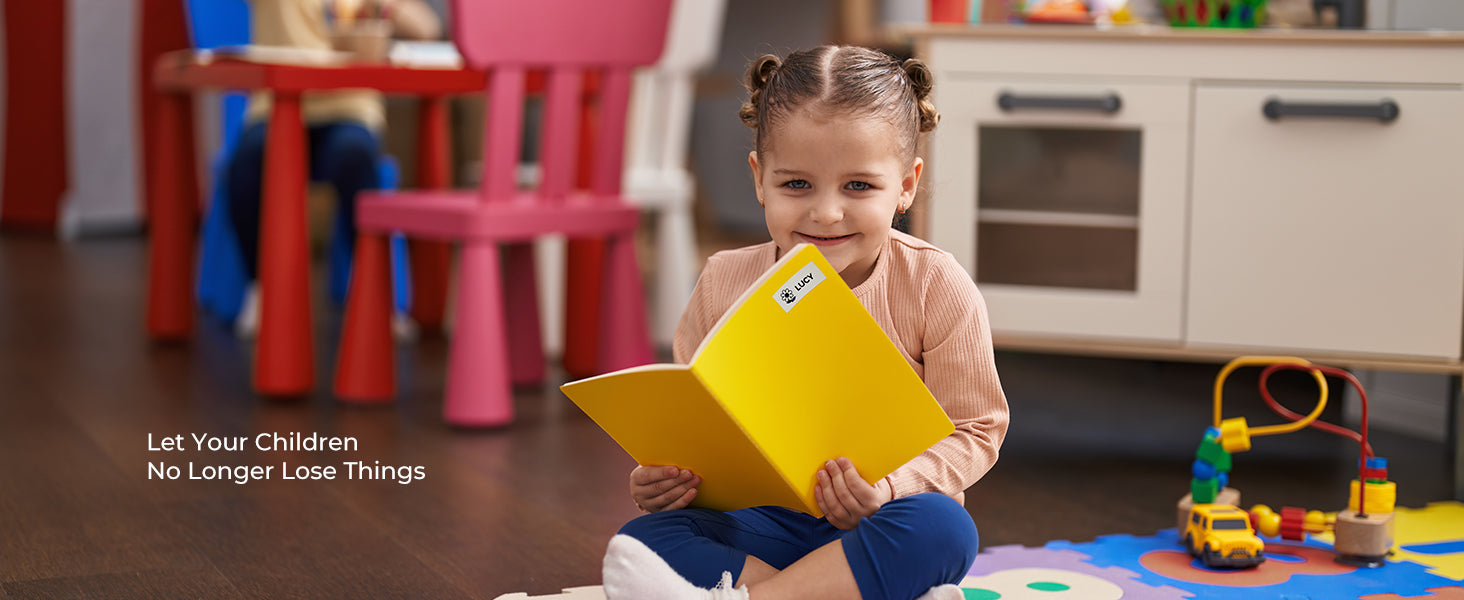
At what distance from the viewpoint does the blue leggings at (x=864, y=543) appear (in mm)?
1112

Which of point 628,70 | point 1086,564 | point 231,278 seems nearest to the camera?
point 1086,564

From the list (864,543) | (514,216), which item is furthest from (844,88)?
(514,216)

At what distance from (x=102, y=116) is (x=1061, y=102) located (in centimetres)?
418

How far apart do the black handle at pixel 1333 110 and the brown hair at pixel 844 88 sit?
785mm

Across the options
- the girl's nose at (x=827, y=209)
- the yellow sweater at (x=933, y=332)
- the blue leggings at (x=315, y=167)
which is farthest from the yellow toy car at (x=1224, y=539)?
the blue leggings at (x=315, y=167)

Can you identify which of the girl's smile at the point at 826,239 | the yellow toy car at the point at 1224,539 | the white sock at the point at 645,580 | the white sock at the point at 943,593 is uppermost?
the girl's smile at the point at 826,239

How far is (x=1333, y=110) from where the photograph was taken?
1777mm

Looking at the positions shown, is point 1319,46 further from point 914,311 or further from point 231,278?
point 231,278

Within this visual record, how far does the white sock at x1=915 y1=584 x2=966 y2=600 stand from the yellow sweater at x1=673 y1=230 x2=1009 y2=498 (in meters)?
0.08

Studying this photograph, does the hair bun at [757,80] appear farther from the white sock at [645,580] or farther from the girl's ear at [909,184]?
the white sock at [645,580]

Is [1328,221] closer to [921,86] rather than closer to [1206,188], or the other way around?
[1206,188]

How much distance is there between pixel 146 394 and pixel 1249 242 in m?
1.67

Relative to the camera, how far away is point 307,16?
2.84 metres

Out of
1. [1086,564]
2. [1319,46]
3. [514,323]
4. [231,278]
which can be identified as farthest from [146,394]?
[1319,46]
